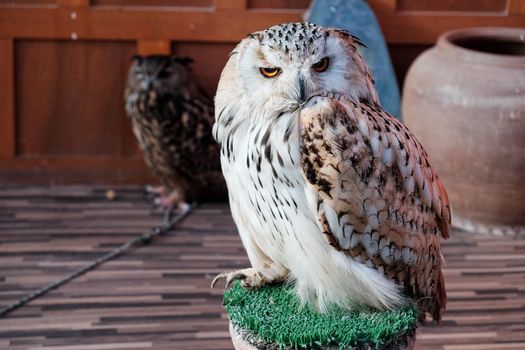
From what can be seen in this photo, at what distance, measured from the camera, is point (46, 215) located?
4.14 meters

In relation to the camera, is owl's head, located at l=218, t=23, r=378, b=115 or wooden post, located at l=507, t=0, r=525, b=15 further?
wooden post, located at l=507, t=0, r=525, b=15

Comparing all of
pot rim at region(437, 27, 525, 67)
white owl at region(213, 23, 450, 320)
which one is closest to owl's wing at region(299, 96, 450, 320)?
white owl at region(213, 23, 450, 320)

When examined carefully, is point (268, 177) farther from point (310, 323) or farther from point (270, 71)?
point (310, 323)

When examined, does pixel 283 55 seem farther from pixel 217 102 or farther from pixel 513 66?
pixel 513 66

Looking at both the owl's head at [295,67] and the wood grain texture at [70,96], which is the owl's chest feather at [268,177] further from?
the wood grain texture at [70,96]

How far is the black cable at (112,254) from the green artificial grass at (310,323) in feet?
4.42

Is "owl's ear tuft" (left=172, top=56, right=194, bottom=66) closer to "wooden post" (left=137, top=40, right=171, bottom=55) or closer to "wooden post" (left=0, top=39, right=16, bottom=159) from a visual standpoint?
"wooden post" (left=137, top=40, right=171, bottom=55)

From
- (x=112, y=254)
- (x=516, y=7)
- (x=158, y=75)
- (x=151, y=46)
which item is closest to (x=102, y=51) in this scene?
(x=151, y=46)

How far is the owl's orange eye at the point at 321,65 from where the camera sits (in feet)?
6.63

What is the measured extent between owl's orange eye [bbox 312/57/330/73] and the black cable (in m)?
1.73

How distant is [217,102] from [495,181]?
6.66 feet

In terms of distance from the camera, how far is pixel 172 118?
407 cm

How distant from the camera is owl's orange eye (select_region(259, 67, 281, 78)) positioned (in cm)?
203

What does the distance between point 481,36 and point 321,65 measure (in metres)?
2.34
